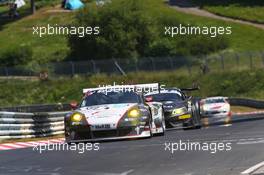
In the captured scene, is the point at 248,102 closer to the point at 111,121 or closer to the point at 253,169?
the point at 111,121

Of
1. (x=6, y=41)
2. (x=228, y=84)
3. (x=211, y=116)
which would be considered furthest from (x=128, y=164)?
(x=6, y=41)

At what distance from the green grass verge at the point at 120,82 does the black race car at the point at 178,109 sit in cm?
2677

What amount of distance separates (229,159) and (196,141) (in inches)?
176

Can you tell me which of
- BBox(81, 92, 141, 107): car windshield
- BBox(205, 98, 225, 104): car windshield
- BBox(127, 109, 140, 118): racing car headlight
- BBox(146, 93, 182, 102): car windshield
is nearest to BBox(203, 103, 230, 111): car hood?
BBox(205, 98, 225, 104): car windshield

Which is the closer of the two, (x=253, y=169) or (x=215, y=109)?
(x=253, y=169)

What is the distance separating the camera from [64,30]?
7106cm

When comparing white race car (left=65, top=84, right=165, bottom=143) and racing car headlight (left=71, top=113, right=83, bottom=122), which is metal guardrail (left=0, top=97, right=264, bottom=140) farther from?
racing car headlight (left=71, top=113, right=83, bottom=122)

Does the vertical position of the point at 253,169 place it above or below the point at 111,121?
below

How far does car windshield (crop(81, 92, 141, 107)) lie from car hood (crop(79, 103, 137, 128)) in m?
0.48

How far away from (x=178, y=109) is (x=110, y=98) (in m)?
6.02

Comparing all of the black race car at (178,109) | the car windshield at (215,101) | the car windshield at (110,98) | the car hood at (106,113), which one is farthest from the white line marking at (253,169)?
the car windshield at (215,101)

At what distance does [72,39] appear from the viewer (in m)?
66.4

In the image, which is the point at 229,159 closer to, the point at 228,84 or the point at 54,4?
the point at 228,84

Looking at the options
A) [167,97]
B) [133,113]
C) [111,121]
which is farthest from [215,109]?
[111,121]
